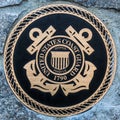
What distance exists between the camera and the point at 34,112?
1.63 meters

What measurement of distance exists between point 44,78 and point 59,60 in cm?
8

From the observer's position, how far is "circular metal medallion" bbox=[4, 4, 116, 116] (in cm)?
162

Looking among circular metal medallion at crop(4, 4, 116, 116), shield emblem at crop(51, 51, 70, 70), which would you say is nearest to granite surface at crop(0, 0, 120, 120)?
circular metal medallion at crop(4, 4, 116, 116)

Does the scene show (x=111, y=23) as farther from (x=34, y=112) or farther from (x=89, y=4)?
(x=34, y=112)

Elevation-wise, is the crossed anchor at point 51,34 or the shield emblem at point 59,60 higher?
the crossed anchor at point 51,34

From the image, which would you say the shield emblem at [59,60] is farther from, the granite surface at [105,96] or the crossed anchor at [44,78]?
the granite surface at [105,96]

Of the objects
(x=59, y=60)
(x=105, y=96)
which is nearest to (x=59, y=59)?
(x=59, y=60)

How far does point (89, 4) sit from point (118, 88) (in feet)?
1.01

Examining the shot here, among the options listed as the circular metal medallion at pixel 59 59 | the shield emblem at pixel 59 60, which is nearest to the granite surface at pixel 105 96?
the circular metal medallion at pixel 59 59

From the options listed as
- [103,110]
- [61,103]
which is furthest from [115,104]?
[61,103]

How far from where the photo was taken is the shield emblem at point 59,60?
161 cm

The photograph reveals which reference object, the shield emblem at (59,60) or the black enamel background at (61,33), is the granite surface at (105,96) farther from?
the shield emblem at (59,60)

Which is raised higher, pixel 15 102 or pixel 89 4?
pixel 89 4

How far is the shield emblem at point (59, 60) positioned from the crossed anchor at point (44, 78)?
54 mm
